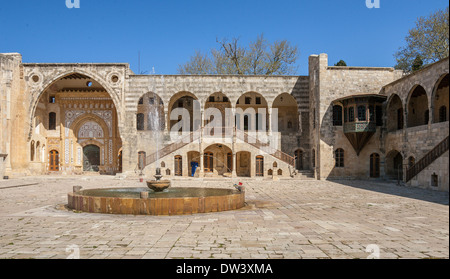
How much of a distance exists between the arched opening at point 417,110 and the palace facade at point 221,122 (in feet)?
0.22

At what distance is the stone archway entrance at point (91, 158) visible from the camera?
1166 inches

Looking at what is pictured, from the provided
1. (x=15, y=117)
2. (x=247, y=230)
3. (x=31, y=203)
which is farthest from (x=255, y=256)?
(x=15, y=117)

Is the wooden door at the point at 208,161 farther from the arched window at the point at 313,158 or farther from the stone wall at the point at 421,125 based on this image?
the stone wall at the point at 421,125

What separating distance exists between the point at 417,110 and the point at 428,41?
1007cm

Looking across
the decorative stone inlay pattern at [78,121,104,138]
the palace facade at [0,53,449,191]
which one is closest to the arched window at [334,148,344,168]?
the palace facade at [0,53,449,191]

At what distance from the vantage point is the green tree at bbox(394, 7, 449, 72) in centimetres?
2723

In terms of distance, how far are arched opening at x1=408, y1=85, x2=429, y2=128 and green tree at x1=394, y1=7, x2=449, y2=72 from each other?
7.29m

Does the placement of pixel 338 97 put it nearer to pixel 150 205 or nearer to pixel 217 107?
pixel 217 107

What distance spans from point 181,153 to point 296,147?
9075mm

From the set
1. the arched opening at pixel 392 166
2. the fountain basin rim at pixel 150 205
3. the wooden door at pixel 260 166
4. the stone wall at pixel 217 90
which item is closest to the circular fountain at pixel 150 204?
the fountain basin rim at pixel 150 205

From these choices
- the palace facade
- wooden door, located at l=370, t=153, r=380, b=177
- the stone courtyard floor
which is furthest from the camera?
wooden door, located at l=370, t=153, r=380, b=177

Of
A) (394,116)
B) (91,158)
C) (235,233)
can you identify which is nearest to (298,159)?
(394,116)

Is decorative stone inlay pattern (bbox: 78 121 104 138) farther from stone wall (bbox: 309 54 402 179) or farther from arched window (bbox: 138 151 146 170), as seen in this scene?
stone wall (bbox: 309 54 402 179)

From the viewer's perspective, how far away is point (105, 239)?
248 inches
